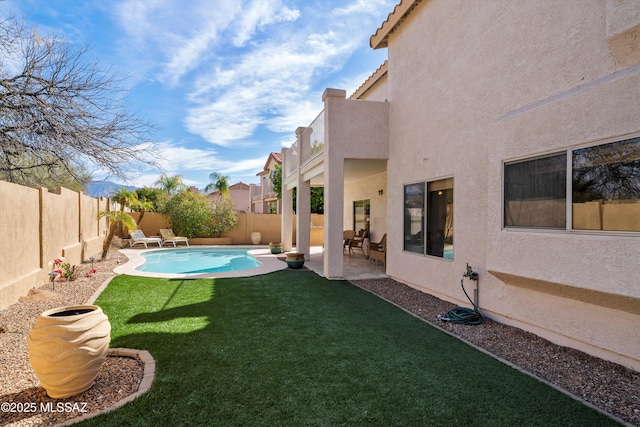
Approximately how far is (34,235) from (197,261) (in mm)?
8903

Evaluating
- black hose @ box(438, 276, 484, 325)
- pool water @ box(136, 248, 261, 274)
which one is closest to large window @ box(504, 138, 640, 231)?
black hose @ box(438, 276, 484, 325)

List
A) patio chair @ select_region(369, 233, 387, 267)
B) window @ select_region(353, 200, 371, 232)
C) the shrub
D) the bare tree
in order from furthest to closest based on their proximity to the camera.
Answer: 1. the shrub
2. window @ select_region(353, 200, 371, 232)
3. patio chair @ select_region(369, 233, 387, 267)
4. the bare tree

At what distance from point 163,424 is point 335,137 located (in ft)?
27.9

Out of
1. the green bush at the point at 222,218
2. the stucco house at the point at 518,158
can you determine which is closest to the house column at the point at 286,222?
the green bush at the point at 222,218

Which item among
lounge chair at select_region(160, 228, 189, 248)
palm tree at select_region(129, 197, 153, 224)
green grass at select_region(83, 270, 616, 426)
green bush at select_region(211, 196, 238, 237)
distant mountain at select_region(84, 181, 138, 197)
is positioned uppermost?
distant mountain at select_region(84, 181, 138, 197)

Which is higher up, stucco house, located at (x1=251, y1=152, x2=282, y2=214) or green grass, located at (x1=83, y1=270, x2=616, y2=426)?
stucco house, located at (x1=251, y1=152, x2=282, y2=214)

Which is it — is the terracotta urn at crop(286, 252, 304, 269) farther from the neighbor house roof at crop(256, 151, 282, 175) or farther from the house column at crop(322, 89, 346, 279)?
the neighbor house roof at crop(256, 151, 282, 175)

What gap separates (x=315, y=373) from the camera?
14.3ft

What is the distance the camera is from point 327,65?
16078mm

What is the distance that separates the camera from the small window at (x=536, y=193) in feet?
16.3

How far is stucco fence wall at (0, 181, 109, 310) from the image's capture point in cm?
701

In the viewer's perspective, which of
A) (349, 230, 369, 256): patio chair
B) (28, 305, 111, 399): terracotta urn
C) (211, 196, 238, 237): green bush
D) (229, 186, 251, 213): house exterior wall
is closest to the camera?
(28, 305, 111, 399): terracotta urn

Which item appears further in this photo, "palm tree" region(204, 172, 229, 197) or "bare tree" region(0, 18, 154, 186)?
"palm tree" region(204, 172, 229, 197)

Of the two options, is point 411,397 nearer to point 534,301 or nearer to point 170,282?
point 534,301
